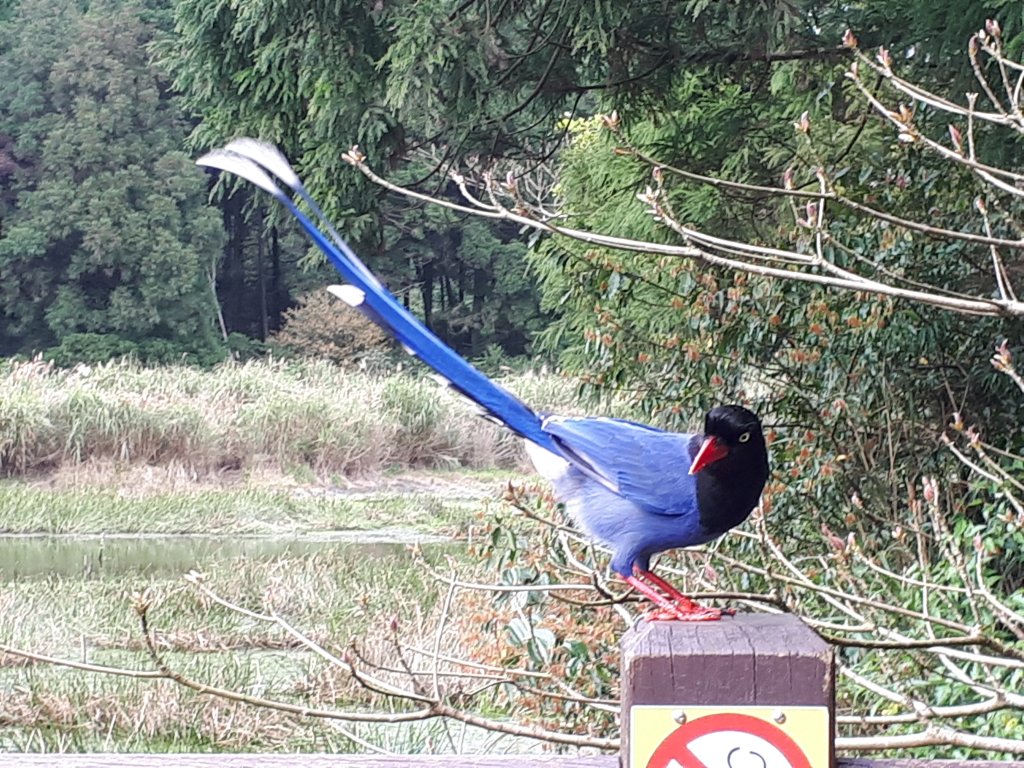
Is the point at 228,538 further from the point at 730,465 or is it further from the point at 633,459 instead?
the point at 730,465

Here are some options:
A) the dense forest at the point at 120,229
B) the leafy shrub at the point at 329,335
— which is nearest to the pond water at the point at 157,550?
the leafy shrub at the point at 329,335

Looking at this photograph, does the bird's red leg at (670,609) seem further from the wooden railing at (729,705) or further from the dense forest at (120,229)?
the dense forest at (120,229)

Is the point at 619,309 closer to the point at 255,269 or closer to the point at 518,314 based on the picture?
the point at 518,314

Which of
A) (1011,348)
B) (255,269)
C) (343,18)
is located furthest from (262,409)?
(255,269)

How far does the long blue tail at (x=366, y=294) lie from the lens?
4.96ft

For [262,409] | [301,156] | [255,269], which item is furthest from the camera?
[255,269]

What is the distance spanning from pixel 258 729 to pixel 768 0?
311 cm

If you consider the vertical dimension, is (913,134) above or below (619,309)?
above

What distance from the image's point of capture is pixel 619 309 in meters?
4.43

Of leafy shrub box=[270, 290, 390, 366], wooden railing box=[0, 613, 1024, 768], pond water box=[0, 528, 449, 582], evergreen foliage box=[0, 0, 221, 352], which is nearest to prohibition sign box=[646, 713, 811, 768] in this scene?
wooden railing box=[0, 613, 1024, 768]

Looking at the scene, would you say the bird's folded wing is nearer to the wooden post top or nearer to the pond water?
the wooden post top

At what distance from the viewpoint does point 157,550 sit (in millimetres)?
10055

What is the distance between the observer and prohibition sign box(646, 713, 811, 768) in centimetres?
104

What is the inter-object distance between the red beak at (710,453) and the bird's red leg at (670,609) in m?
0.15
